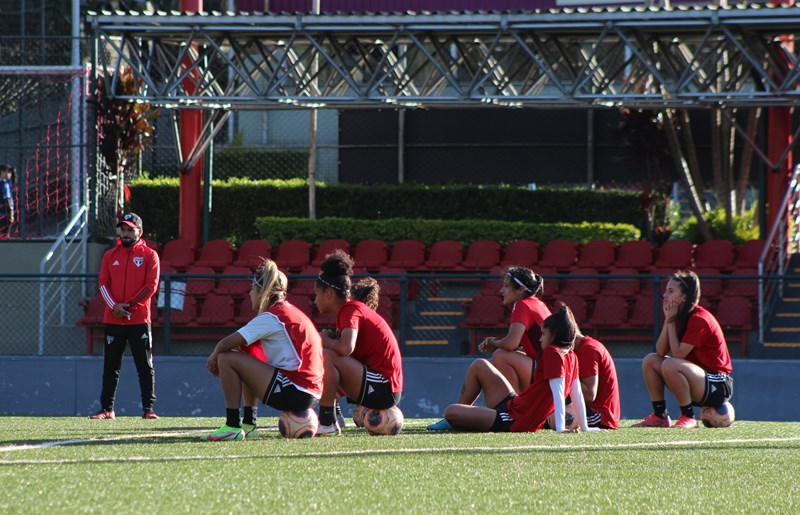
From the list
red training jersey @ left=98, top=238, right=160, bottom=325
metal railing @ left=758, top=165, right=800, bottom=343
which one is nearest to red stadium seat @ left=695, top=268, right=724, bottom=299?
metal railing @ left=758, top=165, right=800, bottom=343

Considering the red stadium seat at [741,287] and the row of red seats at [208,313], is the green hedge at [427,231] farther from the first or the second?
the red stadium seat at [741,287]

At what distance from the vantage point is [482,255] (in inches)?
725

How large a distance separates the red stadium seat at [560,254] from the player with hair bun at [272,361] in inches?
395

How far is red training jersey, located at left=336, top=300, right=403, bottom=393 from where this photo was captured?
8117 mm

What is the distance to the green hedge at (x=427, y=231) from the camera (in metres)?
20.3

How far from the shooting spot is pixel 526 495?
5422mm

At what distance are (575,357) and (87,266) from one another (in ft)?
35.6

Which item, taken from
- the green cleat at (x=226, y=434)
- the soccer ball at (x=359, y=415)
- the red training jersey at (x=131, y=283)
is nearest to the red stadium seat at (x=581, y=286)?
the red training jersey at (x=131, y=283)

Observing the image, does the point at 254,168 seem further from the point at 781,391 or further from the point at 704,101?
the point at 781,391

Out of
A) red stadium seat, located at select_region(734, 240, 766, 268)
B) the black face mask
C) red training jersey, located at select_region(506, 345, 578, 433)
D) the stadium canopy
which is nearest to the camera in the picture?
red training jersey, located at select_region(506, 345, 578, 433)

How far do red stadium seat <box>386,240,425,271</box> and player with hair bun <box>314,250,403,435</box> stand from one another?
951 cm

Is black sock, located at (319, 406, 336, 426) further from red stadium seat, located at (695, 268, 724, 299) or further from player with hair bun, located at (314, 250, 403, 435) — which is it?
red stadium seat, located at (695, 268, 724, 299)

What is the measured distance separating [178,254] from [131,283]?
24.2 ft

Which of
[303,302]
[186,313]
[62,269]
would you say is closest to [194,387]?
[186,313]
